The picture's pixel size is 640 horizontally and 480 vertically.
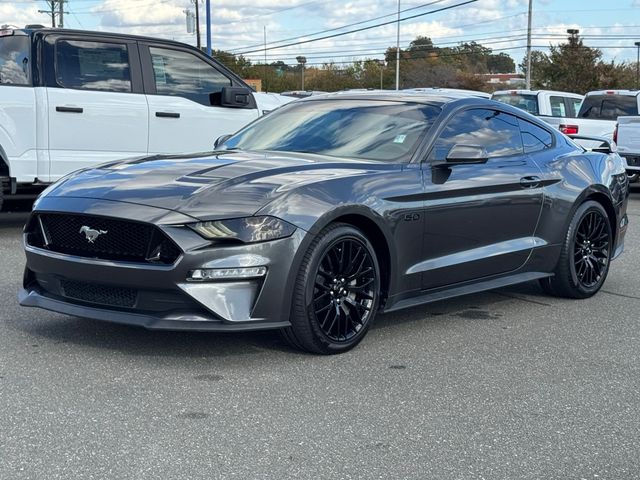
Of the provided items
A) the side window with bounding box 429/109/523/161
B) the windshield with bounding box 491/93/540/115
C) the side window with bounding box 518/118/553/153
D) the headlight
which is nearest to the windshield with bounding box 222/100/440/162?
the side window with bounding box 429/109/523/161

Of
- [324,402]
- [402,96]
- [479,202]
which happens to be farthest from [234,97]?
[324,402]

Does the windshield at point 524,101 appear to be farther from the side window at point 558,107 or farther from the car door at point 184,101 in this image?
the car door at point 184,101

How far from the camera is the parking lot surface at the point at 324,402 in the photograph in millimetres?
3592

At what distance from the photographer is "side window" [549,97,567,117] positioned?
1855 centimetres

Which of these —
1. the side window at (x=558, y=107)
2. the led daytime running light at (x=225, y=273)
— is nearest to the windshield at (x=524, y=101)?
the side window at (x=558, y=107)

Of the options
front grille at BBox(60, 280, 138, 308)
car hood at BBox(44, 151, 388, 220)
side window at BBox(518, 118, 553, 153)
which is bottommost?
front grille at BBox(60, 280, 138, 308)

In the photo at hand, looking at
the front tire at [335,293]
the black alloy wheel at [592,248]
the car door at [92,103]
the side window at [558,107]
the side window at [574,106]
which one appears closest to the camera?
the front tire at [335,293]

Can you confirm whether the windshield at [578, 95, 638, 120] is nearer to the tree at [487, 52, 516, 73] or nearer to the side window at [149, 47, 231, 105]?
the side window at [149, 47, 231, 105]

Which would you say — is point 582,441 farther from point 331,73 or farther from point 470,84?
point 331,73

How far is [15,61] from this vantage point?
8.87 m

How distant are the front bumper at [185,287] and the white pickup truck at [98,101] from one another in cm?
429

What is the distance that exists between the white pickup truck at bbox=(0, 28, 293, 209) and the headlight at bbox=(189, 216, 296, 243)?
4.74 m

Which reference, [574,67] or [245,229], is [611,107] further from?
[574,67]

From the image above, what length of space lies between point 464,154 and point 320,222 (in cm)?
124
